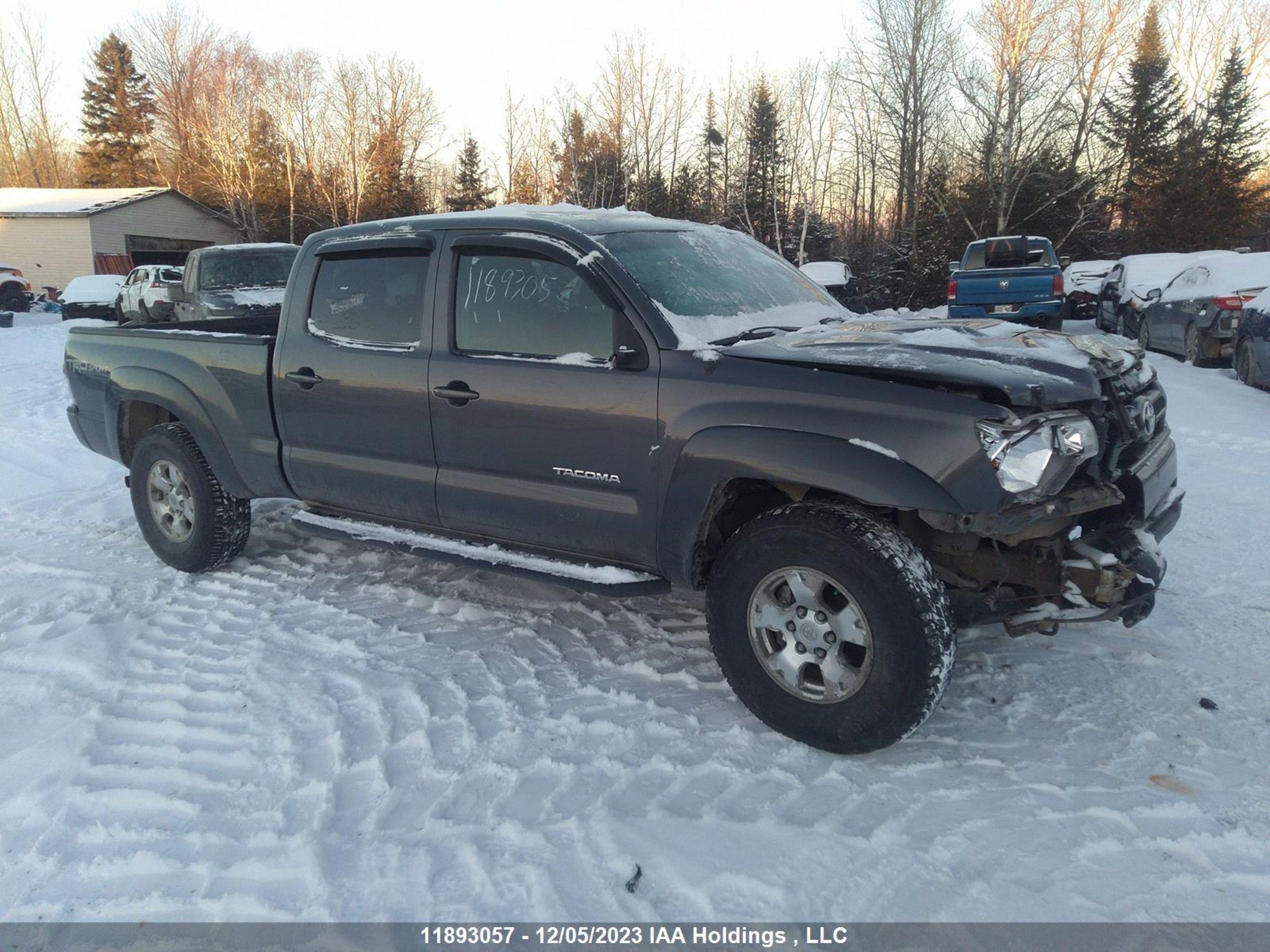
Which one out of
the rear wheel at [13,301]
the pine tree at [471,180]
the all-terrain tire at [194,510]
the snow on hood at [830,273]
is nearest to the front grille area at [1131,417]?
the all-terrain tire at [194,510]

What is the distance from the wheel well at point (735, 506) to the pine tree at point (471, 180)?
3670cm

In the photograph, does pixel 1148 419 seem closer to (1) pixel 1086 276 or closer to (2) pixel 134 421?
(2) pixel 134 421

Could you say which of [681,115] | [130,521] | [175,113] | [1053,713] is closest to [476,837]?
[1053,713]

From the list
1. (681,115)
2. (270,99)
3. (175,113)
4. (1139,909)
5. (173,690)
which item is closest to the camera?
(1139,909)

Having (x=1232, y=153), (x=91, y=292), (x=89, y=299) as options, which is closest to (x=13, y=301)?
(x=91, y=292)

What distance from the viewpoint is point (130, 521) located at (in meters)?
5.99

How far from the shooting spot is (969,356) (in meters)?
3.07

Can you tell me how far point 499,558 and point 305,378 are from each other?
4.78 feet

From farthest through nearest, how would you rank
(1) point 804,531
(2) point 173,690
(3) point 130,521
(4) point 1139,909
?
(3) point 130,521
(2) point 173,690
(1) point 804,531
(4) point 1139,909

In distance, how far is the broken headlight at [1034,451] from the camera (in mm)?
2746

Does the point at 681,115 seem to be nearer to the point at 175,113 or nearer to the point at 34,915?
the point at 175,113

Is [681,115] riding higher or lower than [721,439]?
higher

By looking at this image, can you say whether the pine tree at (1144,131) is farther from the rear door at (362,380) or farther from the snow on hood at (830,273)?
the rear door at (362,380)

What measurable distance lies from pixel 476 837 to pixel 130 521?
14.8ft
